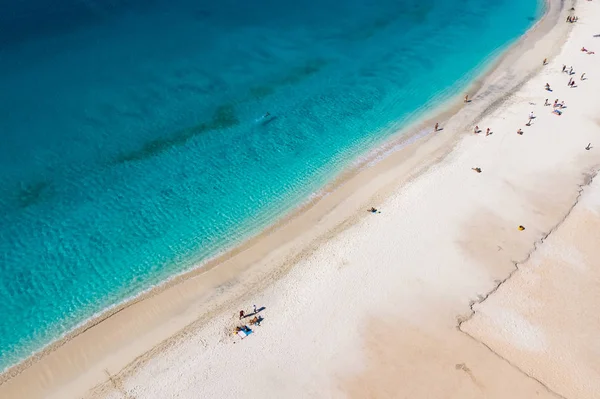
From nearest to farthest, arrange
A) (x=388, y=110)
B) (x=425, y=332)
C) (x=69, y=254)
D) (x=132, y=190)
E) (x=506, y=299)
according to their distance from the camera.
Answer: (x=425, y=332) → (x=506, y=299) → (x=69, y=254) → (x=132, y=190) → (x=388, y=110)

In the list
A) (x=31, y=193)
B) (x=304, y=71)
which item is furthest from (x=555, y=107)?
(x=31, y=193)

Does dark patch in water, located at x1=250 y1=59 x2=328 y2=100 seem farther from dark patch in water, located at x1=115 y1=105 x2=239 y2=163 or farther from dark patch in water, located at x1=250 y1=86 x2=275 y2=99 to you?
dark patch in water, located at x1=115 y1=105 x2=239 y2=163

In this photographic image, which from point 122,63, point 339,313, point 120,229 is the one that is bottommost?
point 339,313

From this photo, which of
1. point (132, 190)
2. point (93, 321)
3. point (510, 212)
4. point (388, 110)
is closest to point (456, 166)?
point (510, 212)

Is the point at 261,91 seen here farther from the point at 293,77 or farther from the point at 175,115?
the point at 175,115

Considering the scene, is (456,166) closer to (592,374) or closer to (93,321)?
(592,374)

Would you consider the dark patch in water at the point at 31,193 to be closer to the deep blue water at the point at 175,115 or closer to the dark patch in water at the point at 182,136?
the deep blue water at the point at 175,115
